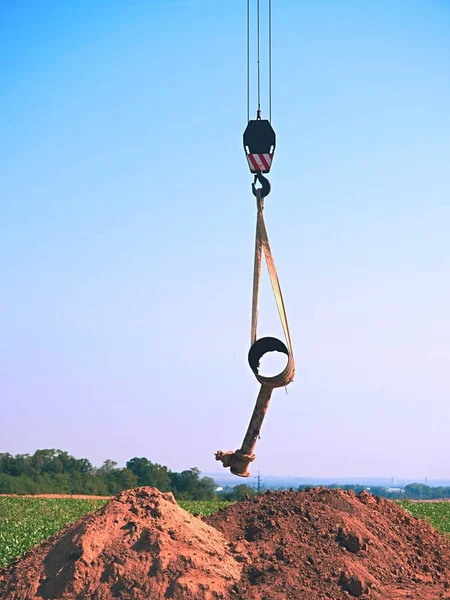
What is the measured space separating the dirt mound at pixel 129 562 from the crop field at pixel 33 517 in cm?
474

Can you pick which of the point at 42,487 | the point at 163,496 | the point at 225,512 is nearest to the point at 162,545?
the point at 163,496

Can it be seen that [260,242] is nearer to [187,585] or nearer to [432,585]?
[187,585]

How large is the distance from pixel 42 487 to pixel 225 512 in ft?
112

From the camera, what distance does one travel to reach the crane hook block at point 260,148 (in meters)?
10.6

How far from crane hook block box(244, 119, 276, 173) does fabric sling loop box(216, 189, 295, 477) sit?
33 centimetres

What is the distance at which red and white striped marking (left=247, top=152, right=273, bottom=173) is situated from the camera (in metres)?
10.6

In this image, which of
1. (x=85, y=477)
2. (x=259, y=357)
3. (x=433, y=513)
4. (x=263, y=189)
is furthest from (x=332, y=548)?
(x=85, y=477)

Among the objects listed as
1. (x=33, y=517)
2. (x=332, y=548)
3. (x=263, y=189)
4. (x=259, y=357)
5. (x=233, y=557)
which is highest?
(x=263, y=189)

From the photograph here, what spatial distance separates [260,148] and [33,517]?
20.4 metres

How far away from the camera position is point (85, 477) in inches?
1795

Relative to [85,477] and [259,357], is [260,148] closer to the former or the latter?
[259,357]

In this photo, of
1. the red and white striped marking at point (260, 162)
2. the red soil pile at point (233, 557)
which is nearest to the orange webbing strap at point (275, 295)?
the red and white striped marking at point (260, 162)

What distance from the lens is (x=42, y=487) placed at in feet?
144

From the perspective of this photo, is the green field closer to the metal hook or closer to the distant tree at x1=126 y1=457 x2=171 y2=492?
the distant tree at x1=126 y1=457 x2=171 y2=492
